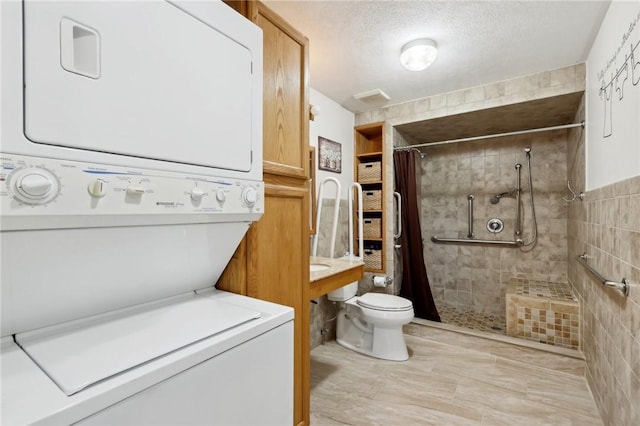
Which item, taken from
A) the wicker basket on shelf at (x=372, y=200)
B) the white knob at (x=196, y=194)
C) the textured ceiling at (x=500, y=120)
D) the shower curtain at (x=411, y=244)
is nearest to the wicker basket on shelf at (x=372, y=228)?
the wicker basket on shelf at (x=372, y=200)

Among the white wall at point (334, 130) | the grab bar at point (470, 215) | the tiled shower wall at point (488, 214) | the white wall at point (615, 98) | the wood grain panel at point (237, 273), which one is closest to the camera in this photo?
the wood grain panel at point (237, 273)

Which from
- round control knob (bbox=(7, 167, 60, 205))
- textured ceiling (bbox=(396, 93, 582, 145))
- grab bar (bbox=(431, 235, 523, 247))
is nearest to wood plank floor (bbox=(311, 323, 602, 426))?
grab bar (bbox=(431, 235, 523, 247))

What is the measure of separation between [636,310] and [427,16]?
1766mm

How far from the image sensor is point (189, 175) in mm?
898

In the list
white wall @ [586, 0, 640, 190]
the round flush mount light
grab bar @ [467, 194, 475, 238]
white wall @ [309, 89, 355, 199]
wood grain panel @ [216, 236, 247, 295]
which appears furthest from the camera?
grab bar @ [467, 194, 475, 238]

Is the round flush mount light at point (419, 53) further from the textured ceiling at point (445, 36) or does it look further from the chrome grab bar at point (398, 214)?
the chrome grab bar at point (398, 214)

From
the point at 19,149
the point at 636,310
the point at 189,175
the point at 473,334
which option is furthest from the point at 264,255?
the point at 473,334

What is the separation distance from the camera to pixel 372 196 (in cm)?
326

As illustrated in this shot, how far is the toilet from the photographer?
7.98ft

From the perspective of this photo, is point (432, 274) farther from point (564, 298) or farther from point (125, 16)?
point (125, 16)

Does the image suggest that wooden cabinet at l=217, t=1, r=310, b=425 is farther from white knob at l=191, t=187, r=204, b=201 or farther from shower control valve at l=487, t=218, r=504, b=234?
shower control valve at l=487, t=218, r=504, b=234

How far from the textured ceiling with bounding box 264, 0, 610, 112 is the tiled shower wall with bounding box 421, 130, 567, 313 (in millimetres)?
1302

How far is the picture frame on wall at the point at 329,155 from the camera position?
2.81 meters

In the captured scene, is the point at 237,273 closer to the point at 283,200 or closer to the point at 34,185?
the point at 283,200
